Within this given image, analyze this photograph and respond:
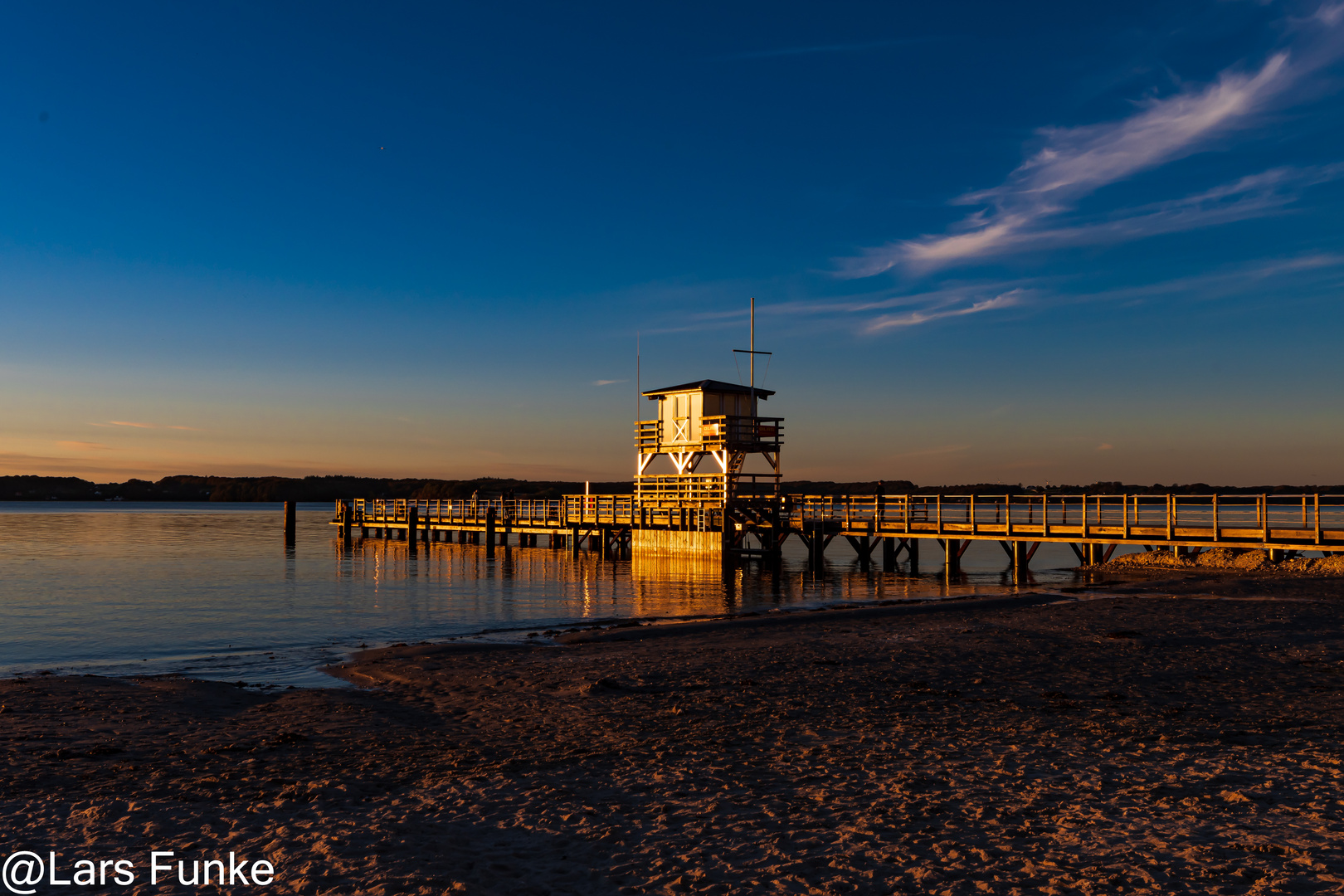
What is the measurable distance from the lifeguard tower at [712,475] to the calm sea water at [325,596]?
1489 mm

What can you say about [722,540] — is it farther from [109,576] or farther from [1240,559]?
[109,576]

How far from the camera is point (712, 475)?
39188 millimetres

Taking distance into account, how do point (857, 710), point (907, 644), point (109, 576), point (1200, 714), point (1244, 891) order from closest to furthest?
point (1244, 891), point (1200, 714), point (857, 710), point (907, 644), point (109, 576)

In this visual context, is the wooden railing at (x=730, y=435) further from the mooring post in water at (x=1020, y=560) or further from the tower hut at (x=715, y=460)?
the mooring post in water at (x=1020, y=560)

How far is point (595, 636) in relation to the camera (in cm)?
1723

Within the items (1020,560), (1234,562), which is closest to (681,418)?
(1020,560)

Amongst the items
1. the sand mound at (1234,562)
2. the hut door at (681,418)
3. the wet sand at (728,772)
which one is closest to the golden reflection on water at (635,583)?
the sand mound at (1234,562)

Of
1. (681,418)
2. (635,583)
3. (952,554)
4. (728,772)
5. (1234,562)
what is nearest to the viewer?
(728,772)

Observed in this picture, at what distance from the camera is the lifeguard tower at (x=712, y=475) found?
125 ft

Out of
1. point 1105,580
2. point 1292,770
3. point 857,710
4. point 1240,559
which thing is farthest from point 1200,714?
point 1240,559

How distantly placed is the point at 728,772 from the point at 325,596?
22.7 metres

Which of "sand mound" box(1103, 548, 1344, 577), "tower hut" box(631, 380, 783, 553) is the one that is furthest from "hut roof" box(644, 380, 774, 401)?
"sand mound" box(1103, 548, 1344, 577)

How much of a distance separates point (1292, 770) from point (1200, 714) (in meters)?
2.32

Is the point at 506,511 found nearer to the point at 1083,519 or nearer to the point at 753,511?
the point at 753,511
